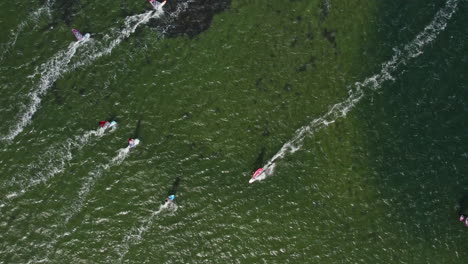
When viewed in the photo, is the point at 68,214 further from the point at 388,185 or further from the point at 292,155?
the point at 388,185

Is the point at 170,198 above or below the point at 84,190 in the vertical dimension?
below

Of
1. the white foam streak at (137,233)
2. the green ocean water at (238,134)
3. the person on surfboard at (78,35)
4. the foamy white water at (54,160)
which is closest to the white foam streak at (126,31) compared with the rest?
the green ocean water at (238,134)

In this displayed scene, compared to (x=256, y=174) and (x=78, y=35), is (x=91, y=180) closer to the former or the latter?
(x=78, y=35)

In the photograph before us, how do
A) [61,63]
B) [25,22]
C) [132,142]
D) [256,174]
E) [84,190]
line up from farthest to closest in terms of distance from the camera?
[25,22] → [61,63] → [132,142] → [84,190] → [256,174]

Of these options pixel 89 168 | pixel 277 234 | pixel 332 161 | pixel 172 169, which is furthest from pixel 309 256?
pixel 89 168

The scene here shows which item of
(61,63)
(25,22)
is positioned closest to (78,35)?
(61,63)

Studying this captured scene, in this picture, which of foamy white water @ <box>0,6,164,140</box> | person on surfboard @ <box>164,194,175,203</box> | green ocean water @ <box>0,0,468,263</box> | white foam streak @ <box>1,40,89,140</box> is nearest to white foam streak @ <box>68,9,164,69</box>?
foamy white water @ <box>0,6,164,140</box>
